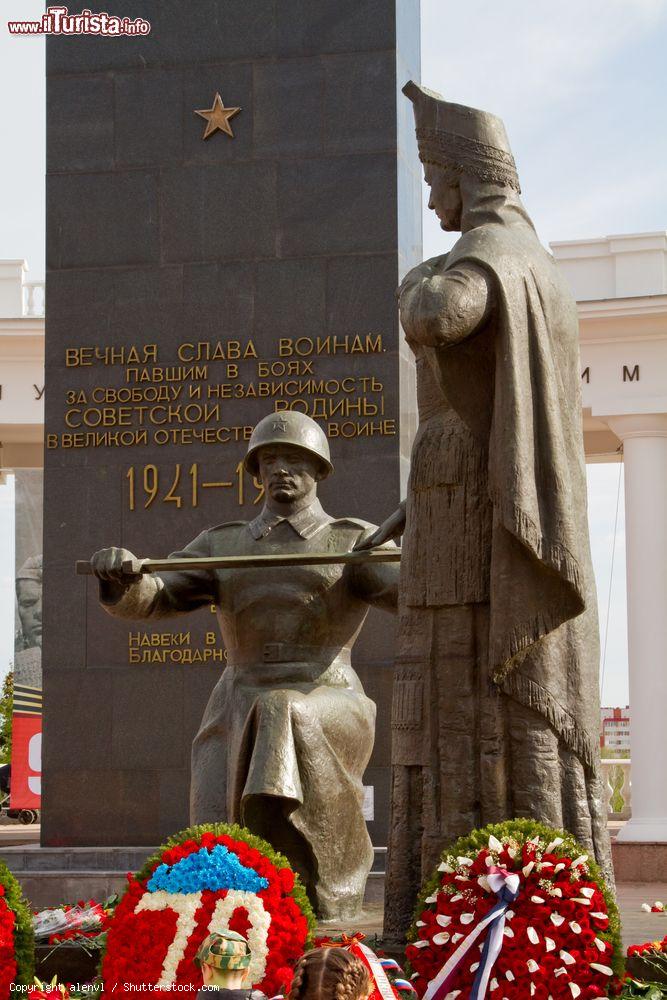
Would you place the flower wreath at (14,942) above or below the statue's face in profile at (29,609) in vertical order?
below

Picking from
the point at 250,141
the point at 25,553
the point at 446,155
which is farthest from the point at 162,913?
the point at 25,553

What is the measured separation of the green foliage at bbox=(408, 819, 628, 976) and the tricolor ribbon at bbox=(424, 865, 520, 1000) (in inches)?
7.5

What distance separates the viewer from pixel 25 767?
26484 mm

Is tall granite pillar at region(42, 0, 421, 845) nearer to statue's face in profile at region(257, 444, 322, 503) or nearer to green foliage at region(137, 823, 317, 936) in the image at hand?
statue's face in profile at region(257, 444, 322, 503)

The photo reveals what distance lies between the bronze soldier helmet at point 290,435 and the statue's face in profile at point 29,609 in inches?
1147

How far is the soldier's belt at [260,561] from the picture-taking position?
688 cm

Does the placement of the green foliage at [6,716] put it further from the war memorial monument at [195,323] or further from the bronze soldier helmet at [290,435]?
the bronze soldier helmet at [290,435]

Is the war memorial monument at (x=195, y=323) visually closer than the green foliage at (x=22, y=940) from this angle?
No

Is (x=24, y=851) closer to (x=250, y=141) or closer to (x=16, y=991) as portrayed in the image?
(x=250, y=141)

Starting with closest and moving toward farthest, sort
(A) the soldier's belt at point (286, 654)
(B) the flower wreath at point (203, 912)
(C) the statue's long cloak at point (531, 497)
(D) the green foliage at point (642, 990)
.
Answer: (B) the flower wreath at point (203, 912)
(D) the green foliage at point (642, 990)
(C) the statue's long cloak at point (531, 497)
(A) the soldier's belt at point (286, 654)

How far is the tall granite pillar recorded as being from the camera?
507 inches

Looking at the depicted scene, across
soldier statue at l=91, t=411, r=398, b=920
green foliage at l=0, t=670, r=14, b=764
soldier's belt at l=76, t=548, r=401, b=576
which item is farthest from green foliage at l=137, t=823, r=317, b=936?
green foliage at l=0, t=670, r=14, b=764

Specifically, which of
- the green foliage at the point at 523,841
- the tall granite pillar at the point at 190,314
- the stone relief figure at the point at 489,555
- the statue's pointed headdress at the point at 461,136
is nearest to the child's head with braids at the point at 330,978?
the green foliage at the point at 523,841

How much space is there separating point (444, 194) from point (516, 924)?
8.83ft
